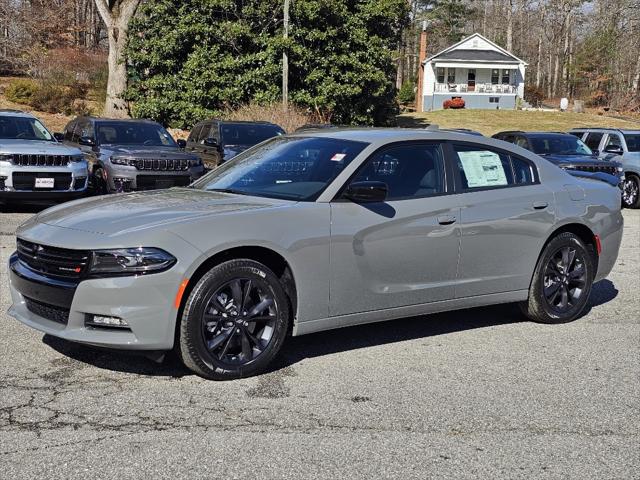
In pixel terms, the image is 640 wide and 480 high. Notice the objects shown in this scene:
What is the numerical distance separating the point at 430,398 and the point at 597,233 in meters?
2.99

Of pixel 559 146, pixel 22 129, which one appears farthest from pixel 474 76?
pixel 22 129

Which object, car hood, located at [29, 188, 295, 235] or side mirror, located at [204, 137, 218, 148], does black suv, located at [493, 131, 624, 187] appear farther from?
car hood, located at [29, 188, 295, 235]

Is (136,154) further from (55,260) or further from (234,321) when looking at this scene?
(234,321)

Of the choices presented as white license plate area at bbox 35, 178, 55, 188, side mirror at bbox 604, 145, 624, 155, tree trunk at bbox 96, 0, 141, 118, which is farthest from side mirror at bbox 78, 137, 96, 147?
tree trunk at bbox 96, 0, 141, 118

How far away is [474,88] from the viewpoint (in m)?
67.0

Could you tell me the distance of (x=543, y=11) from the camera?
91188 mm

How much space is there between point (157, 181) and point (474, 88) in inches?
2219

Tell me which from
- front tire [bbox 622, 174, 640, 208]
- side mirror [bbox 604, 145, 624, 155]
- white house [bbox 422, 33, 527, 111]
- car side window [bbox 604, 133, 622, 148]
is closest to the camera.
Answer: side mirror [bbox 604, 145, 624, 155]

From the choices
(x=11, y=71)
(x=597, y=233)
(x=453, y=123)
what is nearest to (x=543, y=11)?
(x=453, y=123)

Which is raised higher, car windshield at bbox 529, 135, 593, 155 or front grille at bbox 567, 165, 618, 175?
car windshield at bbox 529, 135, 593, 155

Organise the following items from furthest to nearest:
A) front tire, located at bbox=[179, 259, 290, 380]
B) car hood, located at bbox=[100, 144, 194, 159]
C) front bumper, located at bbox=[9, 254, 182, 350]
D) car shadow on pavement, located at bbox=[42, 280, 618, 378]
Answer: car hood, located at bbox=[100, 144, 194, 159] < car shadow on pavement, located at bbox=[42, 280, 618, 378] < front tire, located at bbox=[179, 259, 290, 380] < front bumper, located at bbox=[9, 254, 182, 350]

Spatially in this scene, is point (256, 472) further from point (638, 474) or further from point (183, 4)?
point (183, 4)

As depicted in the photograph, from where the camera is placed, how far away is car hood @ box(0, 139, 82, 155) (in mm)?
12945

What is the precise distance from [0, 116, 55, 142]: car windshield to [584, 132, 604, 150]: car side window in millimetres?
12459
